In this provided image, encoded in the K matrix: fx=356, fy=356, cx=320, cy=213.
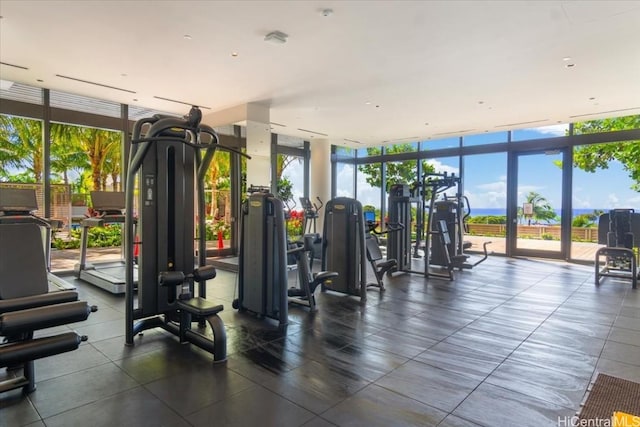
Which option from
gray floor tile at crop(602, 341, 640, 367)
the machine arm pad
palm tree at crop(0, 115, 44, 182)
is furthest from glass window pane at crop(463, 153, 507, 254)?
palm tree at crop(0, 115, 44, 182)

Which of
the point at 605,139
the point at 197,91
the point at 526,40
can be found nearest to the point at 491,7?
the point at 526,40

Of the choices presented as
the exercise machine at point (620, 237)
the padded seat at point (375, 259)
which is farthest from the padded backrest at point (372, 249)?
the exercise machine at point (620, 237)

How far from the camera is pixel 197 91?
6.40 metres

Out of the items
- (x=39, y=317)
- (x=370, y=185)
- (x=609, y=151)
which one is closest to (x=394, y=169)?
(x=370, y=185)

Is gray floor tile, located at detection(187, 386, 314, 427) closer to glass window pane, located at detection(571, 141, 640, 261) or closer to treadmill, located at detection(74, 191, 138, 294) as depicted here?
treadmill, located at detection(74, 191, 138, 294)

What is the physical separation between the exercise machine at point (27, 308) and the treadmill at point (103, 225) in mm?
2552

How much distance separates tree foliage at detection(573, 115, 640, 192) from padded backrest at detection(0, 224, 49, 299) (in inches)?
415

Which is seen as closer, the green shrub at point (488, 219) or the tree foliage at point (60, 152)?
the tree foliage at point (60, 152)

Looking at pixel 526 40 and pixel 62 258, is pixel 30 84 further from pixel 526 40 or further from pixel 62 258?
pixel 526 40

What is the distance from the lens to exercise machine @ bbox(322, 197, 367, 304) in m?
5.16

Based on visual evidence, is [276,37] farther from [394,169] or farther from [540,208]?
[394,169]

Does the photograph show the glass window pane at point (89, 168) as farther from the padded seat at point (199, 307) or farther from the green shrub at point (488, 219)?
the green shrub at point (488, 219)

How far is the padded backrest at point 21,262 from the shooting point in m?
2.69

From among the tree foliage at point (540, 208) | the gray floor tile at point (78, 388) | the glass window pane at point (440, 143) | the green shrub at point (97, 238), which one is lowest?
the gray floor tile at point (78, 388)
